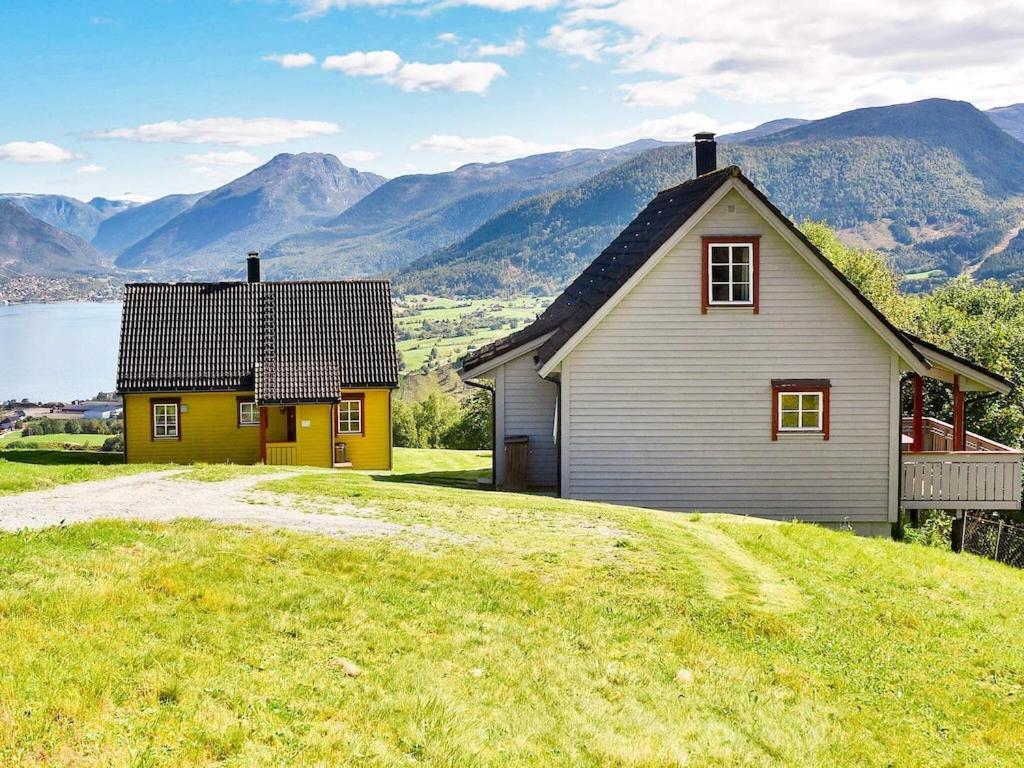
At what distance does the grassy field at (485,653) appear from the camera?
7.64 meters

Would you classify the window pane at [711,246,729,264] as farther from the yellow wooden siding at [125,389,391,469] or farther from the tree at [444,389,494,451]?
the tree at [444,389,494,451]

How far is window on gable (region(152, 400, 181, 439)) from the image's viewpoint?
3119 centimetres

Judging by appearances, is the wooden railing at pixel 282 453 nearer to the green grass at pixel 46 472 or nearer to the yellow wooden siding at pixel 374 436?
the yellow wooden siding at pixel 374 436

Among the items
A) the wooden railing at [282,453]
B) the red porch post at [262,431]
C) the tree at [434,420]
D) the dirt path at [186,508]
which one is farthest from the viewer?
the tree at [434,420]

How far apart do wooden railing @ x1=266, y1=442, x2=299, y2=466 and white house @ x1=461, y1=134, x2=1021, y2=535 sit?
11585 millimetres

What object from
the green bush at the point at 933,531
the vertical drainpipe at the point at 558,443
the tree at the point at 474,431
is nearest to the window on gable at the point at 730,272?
the vertical drainpipe at the point at 558,443

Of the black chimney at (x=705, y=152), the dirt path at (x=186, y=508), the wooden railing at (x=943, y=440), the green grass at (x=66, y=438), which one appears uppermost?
the black chimney at (x=705, y=152)

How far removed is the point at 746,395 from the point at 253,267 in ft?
70.5

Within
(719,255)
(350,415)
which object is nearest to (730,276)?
(719,255)

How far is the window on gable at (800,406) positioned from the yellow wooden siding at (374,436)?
1430 cm

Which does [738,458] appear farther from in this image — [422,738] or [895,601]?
[422,738]

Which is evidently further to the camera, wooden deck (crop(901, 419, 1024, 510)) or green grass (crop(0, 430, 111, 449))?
green grass (crop(0, 430, 111, 449))

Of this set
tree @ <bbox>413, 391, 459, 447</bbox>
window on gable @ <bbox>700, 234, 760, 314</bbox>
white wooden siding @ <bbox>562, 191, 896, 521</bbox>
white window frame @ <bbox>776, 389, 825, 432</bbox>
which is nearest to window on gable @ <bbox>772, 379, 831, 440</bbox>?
white window frame @ <bbox>776, 389, 825, 432</bbox>

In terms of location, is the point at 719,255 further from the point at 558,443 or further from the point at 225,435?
the point at 225,435
